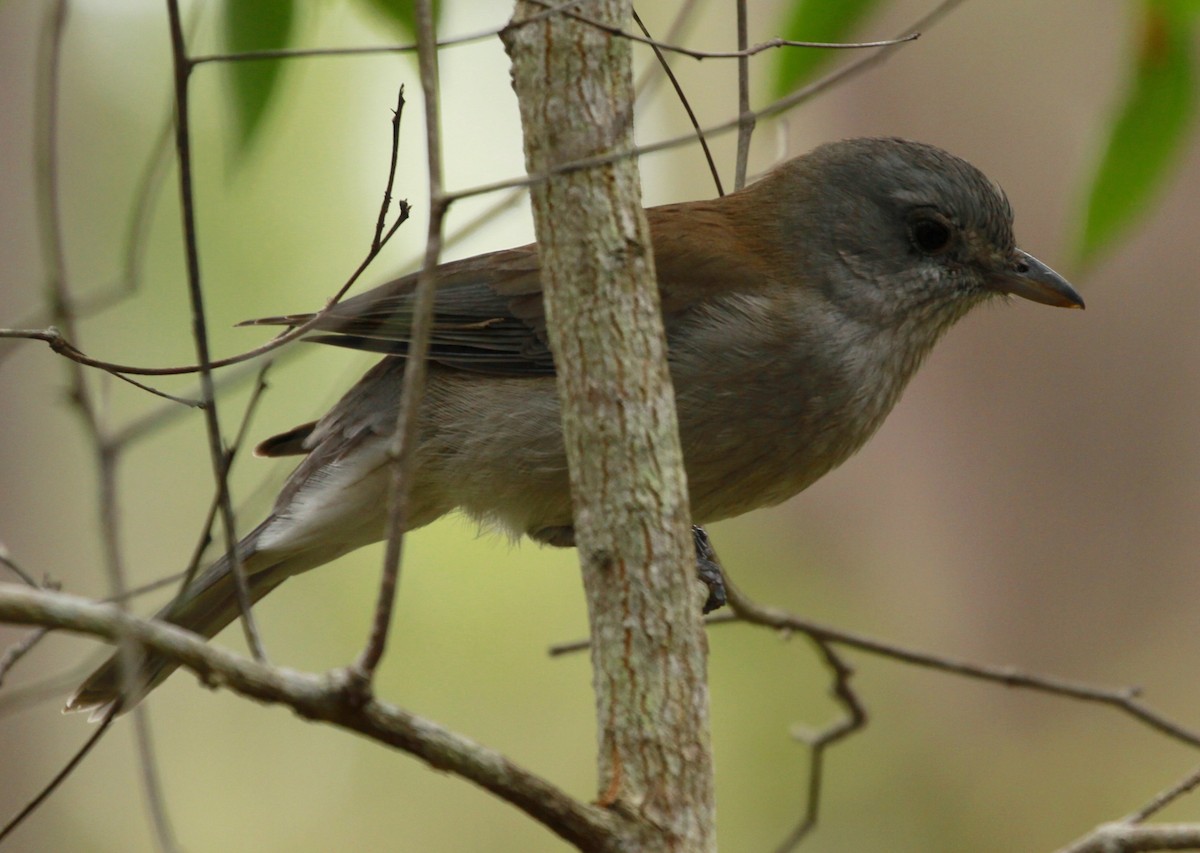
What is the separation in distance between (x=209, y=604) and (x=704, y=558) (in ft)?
5.02

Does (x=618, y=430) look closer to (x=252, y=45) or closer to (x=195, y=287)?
(x=195, y=287)

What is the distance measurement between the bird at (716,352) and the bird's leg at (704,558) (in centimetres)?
1

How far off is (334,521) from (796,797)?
210 inches

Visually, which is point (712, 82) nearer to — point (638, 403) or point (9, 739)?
point (9, 739)

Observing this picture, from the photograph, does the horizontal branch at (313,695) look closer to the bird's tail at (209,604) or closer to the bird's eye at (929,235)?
the bird's tail at (209,604)

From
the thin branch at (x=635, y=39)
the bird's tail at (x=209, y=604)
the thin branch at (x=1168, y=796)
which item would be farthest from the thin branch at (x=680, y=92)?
the bird's tail at (x=209, y=604)

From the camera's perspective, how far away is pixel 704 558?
369 cm

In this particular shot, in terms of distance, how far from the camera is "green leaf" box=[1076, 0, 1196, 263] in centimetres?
273

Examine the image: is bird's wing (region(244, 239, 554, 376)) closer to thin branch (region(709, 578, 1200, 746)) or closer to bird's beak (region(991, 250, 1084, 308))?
thin branch (region(709, 578, 1200, 746))

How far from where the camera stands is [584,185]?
255cm

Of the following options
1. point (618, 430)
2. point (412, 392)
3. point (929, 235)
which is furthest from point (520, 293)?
point (412, 392)

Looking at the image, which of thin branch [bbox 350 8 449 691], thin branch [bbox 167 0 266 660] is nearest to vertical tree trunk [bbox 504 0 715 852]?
thin branch [bbox 350 8 449 691]

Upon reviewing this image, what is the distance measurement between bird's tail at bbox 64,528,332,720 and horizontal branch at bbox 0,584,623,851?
1.73 metres

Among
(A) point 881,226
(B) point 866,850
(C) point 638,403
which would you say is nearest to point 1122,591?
(B) point 866,850
